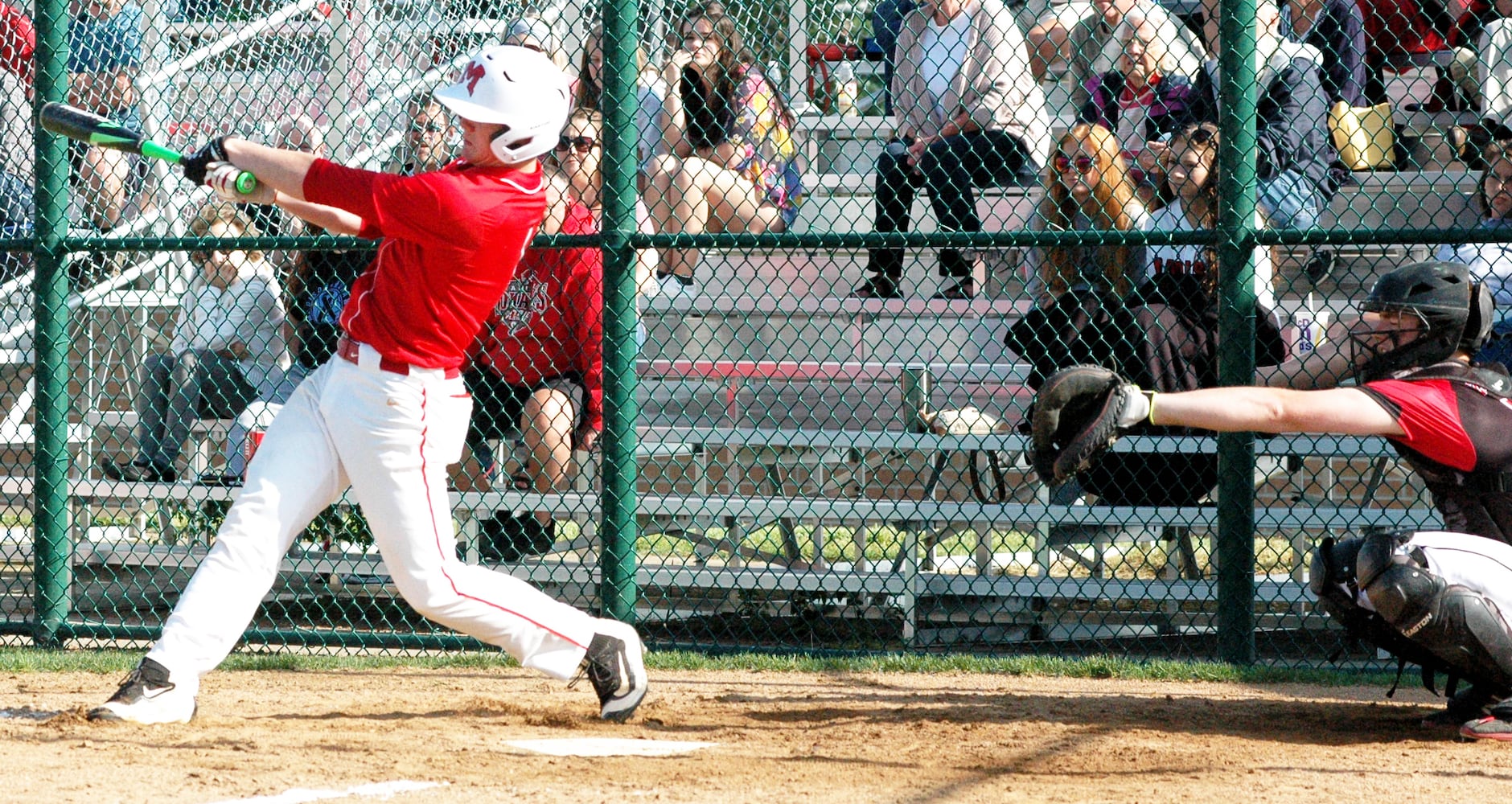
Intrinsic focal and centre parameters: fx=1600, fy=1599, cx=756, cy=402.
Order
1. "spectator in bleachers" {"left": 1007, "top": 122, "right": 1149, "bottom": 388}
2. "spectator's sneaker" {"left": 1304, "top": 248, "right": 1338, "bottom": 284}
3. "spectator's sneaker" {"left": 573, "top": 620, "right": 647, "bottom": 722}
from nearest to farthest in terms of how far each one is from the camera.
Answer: "spectator's sneaker" {"left": 573, "top": 620, "right": 647, "bottom": 722} < "spectator in bleachers" {"left": 1007, "top": 122, "right": 1149, "bottom": 388} < "spectator's sneaker" {"left": 1304, "top": 248, "right": 1338, "bottom": 284}

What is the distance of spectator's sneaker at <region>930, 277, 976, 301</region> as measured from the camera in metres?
6.83

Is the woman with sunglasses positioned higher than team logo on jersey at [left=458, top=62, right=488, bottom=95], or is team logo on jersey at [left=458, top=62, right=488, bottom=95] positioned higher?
team logo on jersey at [left=458, top=62, right=488, bottom=95]

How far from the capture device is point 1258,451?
5727 mm

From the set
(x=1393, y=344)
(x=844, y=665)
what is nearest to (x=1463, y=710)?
(x=1393, y=344)

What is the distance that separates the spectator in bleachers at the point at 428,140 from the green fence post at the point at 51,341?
1350mm

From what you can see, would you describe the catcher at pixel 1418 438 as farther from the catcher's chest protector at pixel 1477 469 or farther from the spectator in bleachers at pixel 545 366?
the spectator in bleachers at pixel 545 366

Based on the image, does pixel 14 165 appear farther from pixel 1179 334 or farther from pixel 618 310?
pixel 1179 334

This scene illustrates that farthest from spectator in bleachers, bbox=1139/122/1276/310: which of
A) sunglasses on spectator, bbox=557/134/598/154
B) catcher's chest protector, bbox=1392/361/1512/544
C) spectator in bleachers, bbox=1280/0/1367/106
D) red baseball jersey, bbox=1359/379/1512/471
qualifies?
sunglasses on spectator, bbox=557/134/598/154

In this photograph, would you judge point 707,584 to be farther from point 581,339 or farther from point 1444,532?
point 1444,532

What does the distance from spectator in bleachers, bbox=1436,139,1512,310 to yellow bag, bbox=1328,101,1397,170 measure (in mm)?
712

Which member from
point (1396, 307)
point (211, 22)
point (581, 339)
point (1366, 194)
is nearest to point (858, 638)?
point (581, 339)

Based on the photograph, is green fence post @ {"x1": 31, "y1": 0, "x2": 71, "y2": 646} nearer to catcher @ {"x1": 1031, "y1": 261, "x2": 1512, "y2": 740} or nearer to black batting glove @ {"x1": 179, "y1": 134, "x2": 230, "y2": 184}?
black batting glove @ {"x1": 179, "y1": 134, "x2": 230, "y2": 184}

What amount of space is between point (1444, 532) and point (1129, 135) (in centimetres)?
299

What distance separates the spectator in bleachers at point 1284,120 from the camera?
20.2ft
